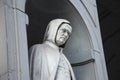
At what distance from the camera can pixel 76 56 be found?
A: 174 inches

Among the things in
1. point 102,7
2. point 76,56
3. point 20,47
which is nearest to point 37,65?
point 20,47

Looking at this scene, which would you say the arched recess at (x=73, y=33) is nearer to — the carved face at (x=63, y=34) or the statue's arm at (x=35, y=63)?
the carved face at (x=63, y=34)

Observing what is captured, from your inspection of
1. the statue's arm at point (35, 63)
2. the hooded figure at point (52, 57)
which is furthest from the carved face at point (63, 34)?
the statue's arm at point (35, 63)

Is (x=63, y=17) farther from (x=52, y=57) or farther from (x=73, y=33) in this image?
(x=52, y=57)

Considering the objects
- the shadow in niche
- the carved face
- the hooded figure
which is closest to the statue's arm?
the hooded figure

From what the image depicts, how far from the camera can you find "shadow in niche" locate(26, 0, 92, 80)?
440 centimetres

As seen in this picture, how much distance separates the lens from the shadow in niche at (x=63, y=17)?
14.4 feet

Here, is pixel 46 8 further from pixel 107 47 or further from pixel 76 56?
pixel 107 47

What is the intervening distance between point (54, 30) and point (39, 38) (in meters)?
0.50

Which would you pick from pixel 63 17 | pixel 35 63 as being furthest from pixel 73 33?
pixel 35 63

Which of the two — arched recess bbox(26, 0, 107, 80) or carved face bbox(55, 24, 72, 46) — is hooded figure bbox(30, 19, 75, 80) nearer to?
carved face bbox(55, 24, 72, 46)

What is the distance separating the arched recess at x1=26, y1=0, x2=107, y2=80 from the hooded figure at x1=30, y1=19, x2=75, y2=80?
23cm

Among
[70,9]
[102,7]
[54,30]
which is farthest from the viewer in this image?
[102,7]

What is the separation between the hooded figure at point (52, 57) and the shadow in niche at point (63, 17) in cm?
23
